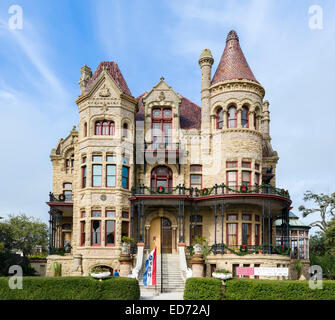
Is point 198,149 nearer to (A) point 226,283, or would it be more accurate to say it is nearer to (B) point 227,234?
(B) point 227,234

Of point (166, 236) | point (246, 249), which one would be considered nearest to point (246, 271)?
point (246, 249)

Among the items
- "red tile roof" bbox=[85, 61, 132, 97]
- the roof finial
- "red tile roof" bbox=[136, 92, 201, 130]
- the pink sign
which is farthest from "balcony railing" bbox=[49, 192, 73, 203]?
the roof finial

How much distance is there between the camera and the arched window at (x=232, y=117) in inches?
1305

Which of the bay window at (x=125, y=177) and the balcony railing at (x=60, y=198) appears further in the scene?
the balcony railing at (x=60, y=198)

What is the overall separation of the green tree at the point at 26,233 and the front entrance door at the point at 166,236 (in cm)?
2427

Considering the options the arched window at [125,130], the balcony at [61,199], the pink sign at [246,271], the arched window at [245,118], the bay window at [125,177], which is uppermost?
the arched window at [245,118]

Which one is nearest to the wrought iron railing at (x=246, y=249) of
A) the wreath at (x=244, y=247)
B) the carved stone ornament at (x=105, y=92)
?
the wreath at (x=244, y=247)

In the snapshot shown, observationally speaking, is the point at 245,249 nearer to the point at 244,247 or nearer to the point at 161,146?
the point at 244,247

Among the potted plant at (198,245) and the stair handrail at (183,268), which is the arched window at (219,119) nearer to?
the potted plant at (198,245)

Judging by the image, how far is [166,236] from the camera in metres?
33.0

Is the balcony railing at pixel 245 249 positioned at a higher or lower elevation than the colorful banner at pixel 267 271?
higher

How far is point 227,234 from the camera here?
104 ft
